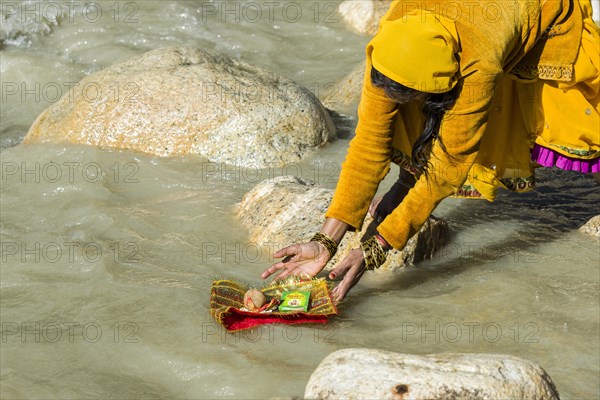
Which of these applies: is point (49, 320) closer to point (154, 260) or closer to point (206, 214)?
point (154, 260)

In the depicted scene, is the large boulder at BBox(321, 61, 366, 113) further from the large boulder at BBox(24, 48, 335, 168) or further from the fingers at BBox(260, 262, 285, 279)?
the fingers at BBox(260, 262, 285, 279)

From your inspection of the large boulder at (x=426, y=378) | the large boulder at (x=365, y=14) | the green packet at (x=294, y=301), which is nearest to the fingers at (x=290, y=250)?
the green packet at (x=294, y=301)

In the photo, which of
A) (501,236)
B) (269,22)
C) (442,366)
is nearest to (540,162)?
(501,236)

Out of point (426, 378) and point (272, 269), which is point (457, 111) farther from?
point (426, 378)

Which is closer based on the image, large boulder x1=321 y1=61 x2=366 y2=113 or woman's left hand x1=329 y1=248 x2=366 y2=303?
woman's left hand x1=329 y1=248 x2=366 y2=303

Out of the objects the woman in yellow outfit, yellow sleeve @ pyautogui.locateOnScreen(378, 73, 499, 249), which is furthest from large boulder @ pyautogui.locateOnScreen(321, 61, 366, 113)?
yellow sleeve @ pyautogui.locateOnScreen(378, 73, 499, 249)

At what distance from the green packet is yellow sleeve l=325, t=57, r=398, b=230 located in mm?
357

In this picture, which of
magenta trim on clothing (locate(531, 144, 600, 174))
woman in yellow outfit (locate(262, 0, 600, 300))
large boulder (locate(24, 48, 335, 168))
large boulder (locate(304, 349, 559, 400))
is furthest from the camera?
large boulder (locate(24, 48, 335, 168))

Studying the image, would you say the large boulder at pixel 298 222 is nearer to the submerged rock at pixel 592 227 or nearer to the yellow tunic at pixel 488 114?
the yellow tunic at pixel 488 114

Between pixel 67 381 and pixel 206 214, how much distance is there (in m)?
1.80

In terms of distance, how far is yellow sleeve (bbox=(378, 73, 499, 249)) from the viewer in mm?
3408

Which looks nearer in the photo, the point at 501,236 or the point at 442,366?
the point at 442,366

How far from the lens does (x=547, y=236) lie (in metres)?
4.96

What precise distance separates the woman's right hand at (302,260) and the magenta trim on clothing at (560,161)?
4.20 ft
